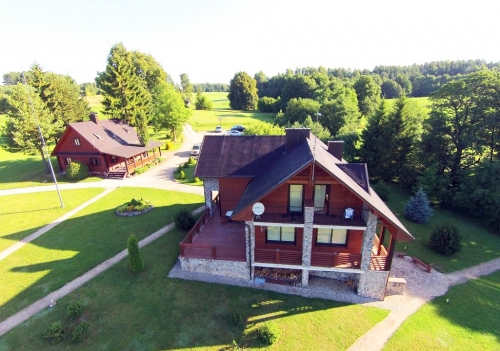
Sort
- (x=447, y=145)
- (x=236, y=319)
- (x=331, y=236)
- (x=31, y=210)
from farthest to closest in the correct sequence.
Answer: (x=447, y=145)
(x=31, y=210)
(x=331, y=236)
(x=236, y=319)

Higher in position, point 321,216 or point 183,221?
point 321,216

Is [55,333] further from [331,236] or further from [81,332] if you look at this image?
[331,236]

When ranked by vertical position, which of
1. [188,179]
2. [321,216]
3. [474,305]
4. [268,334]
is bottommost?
[474,305]

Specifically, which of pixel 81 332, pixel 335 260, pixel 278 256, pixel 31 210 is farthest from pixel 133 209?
pixel 335 260

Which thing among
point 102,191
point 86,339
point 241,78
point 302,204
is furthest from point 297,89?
point 86,339

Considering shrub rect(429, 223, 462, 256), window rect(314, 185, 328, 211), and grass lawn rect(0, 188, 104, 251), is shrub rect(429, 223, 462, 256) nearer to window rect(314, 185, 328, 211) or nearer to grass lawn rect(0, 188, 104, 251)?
window rect(314, 185, 328, 211)

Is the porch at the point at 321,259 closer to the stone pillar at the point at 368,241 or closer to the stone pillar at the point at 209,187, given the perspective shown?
the stone pillar at the point at 368,241

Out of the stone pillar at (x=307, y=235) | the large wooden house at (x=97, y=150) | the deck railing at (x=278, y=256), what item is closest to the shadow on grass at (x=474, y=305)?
the stone pillar at (x=307, y=235)

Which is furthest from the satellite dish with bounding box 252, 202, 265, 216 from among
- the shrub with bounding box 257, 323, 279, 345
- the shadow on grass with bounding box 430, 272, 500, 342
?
the shadow on grass with bounding box 430, 272, 500, 342
